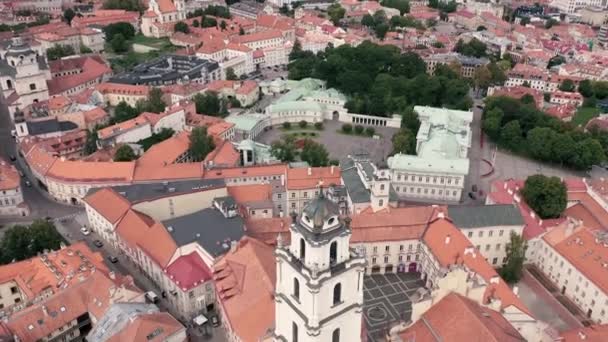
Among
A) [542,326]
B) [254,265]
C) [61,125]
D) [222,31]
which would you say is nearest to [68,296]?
[254,265]

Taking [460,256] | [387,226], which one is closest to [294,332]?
[460,256]

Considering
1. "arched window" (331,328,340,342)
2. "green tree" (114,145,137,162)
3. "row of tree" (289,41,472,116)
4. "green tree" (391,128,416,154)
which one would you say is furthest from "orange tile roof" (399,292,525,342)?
"row of tree" (289,41,472,116)

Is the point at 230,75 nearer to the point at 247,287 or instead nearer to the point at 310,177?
the point at 310,177

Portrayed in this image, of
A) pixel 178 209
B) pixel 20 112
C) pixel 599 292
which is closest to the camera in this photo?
pixel 599 292

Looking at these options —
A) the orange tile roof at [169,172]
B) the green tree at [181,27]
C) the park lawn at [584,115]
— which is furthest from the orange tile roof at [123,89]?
the park lawn at [584,115]

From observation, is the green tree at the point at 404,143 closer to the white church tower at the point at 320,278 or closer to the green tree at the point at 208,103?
the green tree at the point at 208,103

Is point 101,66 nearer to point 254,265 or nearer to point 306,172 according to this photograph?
point 306,172
